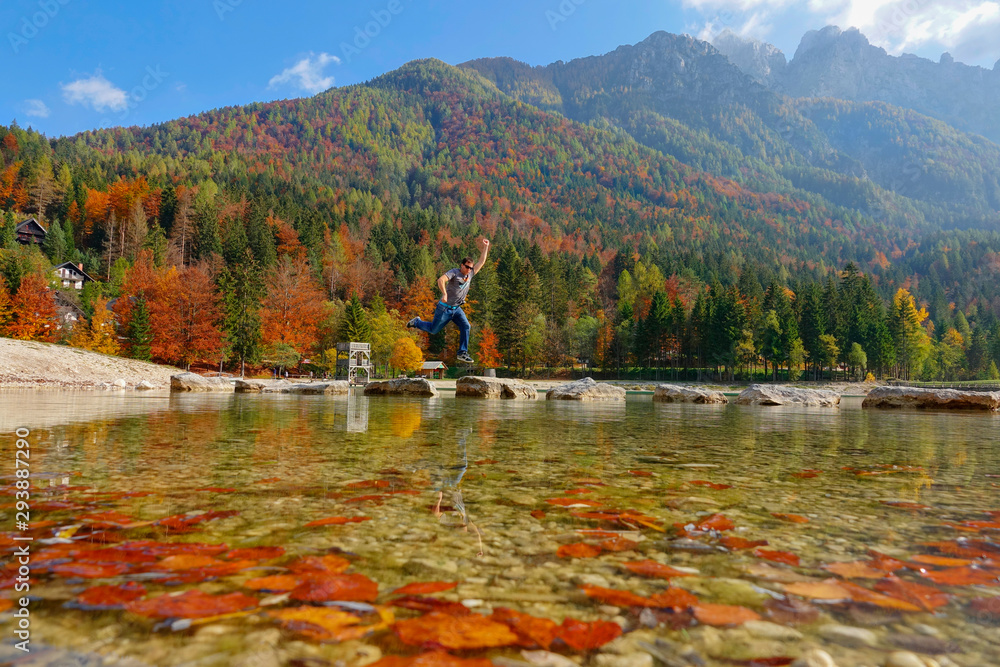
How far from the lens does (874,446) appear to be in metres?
7.51

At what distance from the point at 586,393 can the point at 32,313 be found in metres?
54.1

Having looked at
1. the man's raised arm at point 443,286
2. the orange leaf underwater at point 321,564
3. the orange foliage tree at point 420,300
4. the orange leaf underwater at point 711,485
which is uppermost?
the orange foliage tree at point 420,300

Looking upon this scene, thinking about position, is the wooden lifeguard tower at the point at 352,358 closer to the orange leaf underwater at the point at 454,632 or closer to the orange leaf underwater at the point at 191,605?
the orange leaf underwater at the point at 191,605

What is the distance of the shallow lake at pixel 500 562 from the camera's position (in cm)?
167

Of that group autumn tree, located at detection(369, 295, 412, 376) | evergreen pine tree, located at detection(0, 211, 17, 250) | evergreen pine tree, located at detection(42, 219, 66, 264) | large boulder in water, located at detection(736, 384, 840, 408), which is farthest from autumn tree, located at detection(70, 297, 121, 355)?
large boulder in water, located at detection(736, 384, 840, 408)

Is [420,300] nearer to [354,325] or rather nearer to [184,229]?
[354,325]

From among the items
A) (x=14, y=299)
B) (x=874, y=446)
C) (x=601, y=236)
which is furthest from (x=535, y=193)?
(x=874, y=446)

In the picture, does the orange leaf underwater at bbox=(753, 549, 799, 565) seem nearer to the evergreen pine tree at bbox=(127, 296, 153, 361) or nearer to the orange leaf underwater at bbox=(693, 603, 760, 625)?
the orange leaf underwater at bbox=(693, 603, 760, 625)

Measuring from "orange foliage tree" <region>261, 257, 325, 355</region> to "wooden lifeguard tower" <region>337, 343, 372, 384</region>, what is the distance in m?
8.78

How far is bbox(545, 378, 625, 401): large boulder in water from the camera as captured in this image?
2688cm

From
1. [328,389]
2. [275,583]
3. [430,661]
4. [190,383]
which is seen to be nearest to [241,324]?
[190,383]

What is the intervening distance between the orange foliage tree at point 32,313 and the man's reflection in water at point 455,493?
196ft

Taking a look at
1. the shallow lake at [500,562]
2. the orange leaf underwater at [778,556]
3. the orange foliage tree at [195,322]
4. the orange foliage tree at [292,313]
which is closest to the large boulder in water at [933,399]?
the shallow lake at [500,562]

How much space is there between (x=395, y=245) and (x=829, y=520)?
103 meters
